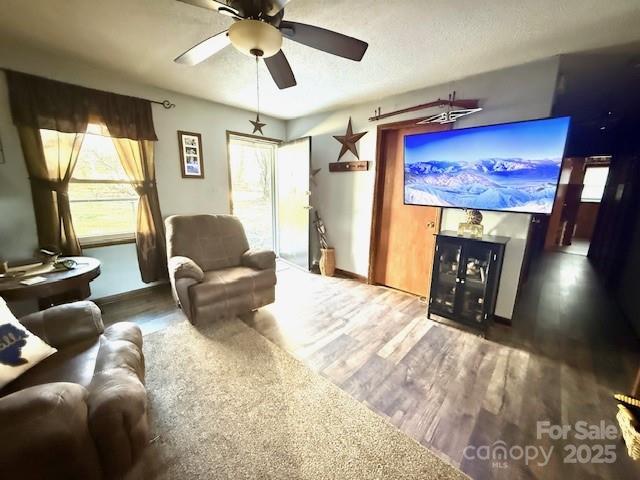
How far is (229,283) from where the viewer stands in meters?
2.24

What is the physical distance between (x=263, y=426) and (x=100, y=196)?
108 inches

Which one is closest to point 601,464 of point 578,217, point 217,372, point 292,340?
point 292,340

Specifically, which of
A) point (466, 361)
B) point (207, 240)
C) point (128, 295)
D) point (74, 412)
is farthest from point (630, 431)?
point (128, 295)

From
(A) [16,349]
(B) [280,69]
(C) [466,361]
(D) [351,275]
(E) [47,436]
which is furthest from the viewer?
(D) [351,275]

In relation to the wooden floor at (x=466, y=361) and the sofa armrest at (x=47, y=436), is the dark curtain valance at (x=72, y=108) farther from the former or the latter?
the sofa armrest at (x=47, y=436)

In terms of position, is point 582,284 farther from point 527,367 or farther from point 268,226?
point 268,226

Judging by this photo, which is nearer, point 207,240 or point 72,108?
point 72,108

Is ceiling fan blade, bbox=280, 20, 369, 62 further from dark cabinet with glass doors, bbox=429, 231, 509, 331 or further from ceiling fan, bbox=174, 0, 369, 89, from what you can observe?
dark cabinet with glass doors, bbox=429, 231, 509, 331

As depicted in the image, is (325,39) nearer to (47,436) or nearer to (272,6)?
(272,6)

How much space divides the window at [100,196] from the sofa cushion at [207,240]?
23.2 inches

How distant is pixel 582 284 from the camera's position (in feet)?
11.6

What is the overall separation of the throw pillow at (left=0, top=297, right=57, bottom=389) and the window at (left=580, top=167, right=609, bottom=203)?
787cm

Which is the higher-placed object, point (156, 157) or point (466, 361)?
point (156, 157)

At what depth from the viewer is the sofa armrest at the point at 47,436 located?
27.1 inches
